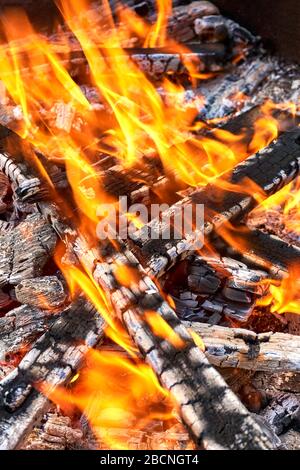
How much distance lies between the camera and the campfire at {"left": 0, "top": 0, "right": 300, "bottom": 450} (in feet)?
8.40

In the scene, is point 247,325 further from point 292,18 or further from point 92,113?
point 292,18

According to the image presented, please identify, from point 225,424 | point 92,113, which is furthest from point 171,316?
point 92,113

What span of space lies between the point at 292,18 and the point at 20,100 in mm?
2525

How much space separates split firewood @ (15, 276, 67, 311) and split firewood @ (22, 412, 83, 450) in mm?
601

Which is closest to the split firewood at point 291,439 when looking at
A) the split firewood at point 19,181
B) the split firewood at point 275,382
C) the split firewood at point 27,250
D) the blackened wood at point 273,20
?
the split firewood at point 275,382

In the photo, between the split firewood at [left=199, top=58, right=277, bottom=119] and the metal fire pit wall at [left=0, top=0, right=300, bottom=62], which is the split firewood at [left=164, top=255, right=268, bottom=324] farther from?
the metal fire pit wall at [left=0, top=0, right=300, bottom=62]

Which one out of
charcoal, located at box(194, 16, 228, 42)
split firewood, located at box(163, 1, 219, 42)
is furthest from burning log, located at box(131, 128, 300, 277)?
split firewood, located at box(163, 1, 219, 42)

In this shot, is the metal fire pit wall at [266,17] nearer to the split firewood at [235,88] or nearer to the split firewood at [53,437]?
the split firewood at [235,88]

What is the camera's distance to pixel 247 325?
3205 millimetres

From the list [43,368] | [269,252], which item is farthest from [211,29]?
[43,368]

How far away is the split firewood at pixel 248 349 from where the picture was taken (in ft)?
9.14

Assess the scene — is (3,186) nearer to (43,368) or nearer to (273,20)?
(43,368)

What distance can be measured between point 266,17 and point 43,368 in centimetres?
405

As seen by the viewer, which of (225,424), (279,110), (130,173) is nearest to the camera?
(225,424)
